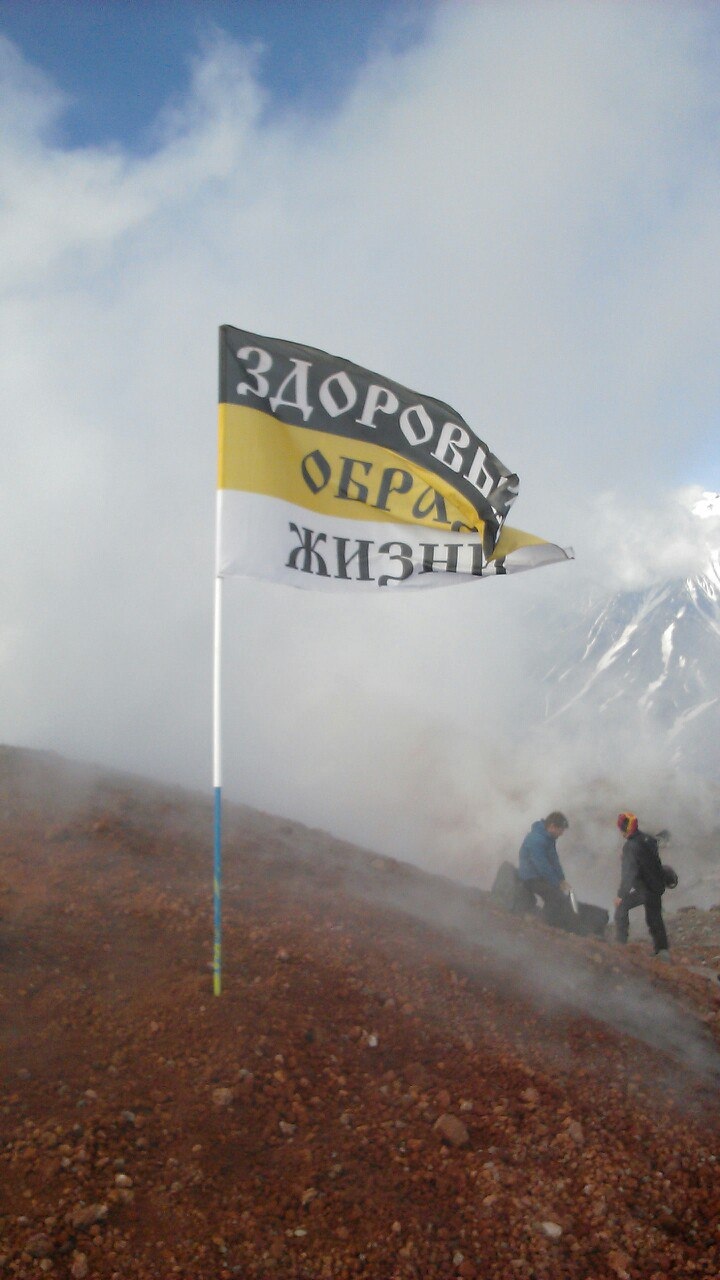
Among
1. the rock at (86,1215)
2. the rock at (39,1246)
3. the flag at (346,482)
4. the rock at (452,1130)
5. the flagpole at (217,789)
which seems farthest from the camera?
the flag at (346,482)

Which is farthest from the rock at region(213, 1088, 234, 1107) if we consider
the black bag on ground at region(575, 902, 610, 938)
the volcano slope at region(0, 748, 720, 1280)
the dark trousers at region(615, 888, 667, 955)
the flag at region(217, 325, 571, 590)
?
the black bag on ground at region(575, 902, 610, 938)

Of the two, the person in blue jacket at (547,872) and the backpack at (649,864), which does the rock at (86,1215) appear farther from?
the backpack at (649,864)

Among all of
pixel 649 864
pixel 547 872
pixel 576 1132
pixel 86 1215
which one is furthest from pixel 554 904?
pixel 86 1215

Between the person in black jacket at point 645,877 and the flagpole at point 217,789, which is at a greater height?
the flagpole at point 217,789

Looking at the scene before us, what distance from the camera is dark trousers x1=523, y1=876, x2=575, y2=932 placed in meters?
9.88

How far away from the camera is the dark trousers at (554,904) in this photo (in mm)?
9875

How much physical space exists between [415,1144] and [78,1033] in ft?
7.36

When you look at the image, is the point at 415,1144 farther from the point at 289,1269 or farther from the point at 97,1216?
the point at 97,1216

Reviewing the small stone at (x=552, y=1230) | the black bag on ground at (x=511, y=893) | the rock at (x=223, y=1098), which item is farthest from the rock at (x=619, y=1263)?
the black bag on ground at (x=511, y=893)

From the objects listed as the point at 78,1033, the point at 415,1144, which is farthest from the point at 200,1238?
the point at 78,1033

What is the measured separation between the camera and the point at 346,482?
655 centimetres

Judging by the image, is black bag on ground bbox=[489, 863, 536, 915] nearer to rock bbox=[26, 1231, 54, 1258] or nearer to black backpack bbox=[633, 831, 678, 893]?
black backpack bbox=[633, 831, 678, 893]

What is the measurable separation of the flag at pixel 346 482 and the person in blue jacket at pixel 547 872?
428cm

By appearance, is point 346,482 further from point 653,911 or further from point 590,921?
point 590,921
